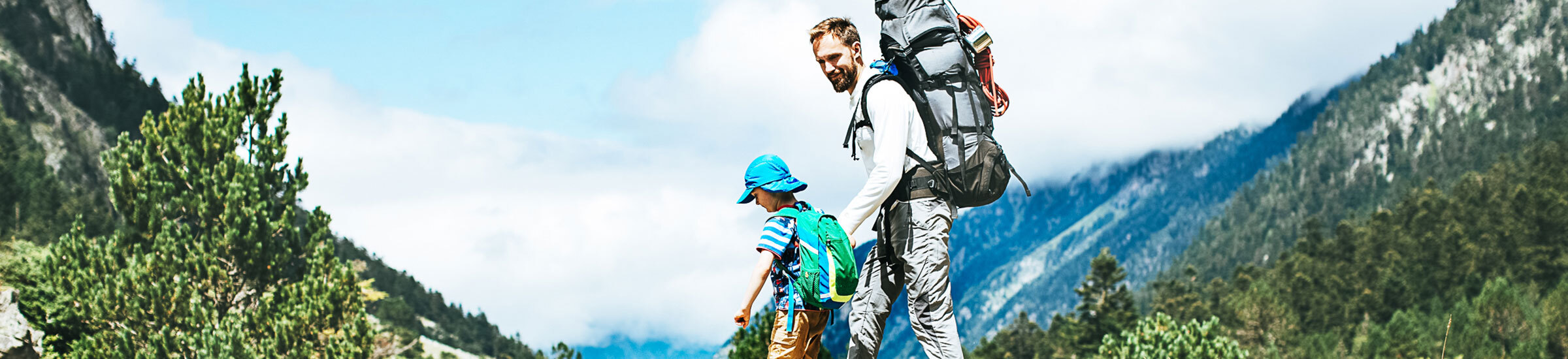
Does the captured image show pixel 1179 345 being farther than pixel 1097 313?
No

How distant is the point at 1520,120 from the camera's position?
186 m

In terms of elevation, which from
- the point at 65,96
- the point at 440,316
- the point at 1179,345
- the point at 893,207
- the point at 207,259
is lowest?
the point at 893,207

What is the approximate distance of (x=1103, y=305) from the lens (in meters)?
81.4

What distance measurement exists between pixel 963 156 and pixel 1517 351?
271ft

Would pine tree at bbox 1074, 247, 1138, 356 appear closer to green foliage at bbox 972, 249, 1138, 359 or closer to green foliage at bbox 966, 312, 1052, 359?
green foliage at bbox 972, 249, 1138, 359

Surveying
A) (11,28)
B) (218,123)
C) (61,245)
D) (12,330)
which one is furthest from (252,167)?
(11,28)

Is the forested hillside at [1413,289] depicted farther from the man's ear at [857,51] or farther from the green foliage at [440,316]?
the man's ear at [857,51]

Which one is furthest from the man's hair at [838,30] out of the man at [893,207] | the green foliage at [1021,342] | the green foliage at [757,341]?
the green foliage at [1021,342]

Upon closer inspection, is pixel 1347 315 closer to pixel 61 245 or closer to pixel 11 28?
pixel 61 245

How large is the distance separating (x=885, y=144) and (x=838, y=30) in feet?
2.12

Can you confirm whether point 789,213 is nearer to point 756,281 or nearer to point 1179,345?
point 756,281

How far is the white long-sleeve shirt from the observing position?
5230 mm

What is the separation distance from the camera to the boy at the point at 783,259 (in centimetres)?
539

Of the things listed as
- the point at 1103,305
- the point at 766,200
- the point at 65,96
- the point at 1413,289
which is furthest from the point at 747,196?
the point at 1413,289
